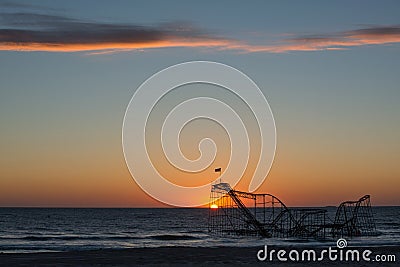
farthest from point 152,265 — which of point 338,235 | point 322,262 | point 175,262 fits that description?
point 338,235

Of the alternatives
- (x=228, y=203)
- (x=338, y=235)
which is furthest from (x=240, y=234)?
(x=338, y=235)

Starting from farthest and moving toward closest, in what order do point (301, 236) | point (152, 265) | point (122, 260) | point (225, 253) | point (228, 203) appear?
1. point (228, 203)
2. point (301, 236)
3. point (225, 253)
4. point (122, 260)
5. point (152, 265)

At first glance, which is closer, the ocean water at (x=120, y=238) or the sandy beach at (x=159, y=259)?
the sandy beach at (x=159, y=259)

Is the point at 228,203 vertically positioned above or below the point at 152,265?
above

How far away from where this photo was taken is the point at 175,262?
3231cm

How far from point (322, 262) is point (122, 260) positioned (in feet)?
33.6

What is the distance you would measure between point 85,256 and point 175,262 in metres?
6.32

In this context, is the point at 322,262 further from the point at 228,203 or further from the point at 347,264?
the point at 228,203

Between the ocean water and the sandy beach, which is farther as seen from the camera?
the ocean water

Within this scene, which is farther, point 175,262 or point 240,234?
point 240,234

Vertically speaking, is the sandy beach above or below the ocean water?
below

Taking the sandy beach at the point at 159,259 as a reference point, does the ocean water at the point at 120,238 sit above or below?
above

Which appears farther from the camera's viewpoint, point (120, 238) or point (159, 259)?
point (120, 238)

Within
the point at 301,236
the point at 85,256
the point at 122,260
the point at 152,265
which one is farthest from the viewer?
the point at 301,236
